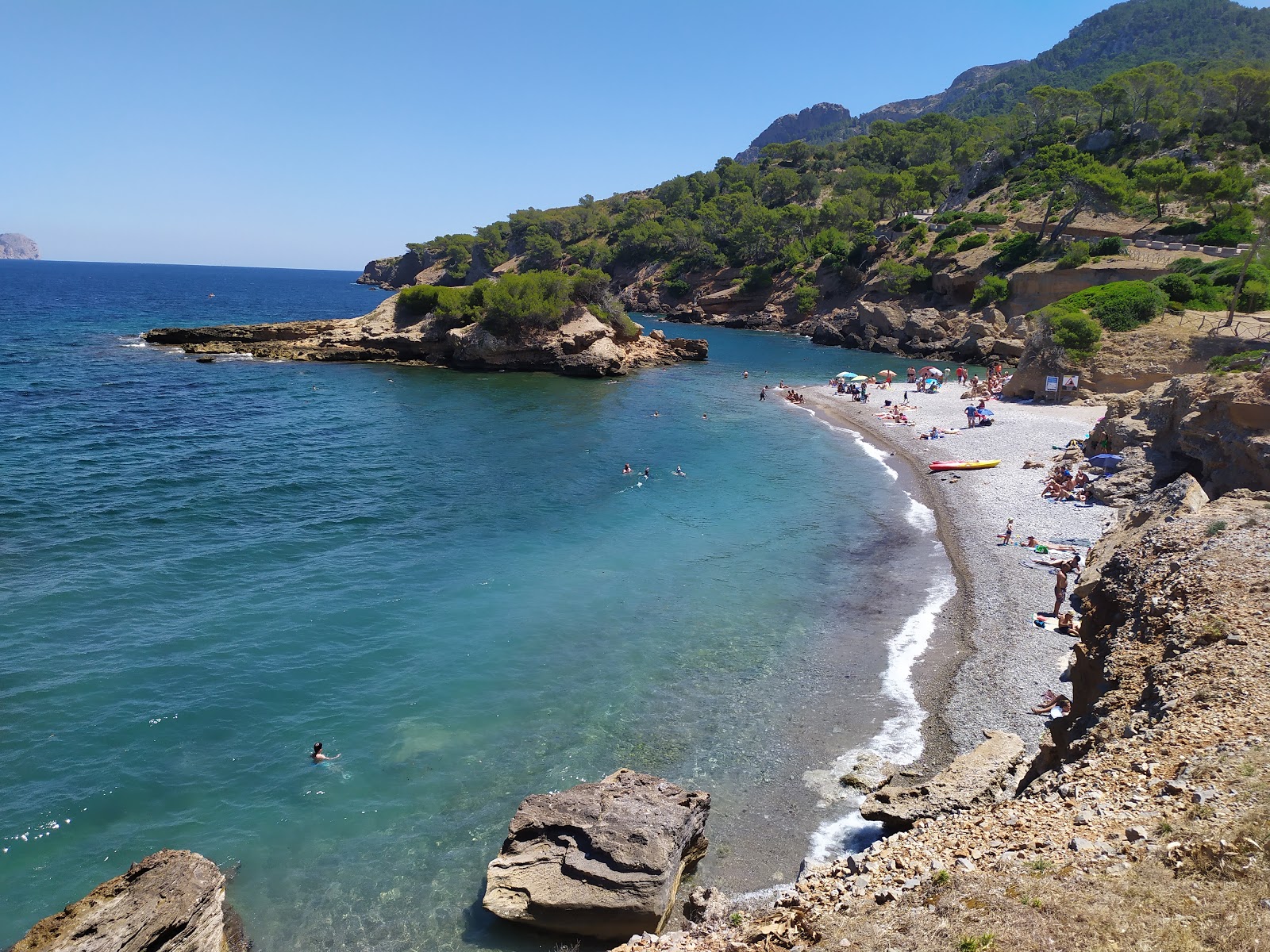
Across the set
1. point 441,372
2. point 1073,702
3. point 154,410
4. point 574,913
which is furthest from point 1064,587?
point 441,372

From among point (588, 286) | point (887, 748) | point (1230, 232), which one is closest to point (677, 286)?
point (588, 286)

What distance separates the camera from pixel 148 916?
8703 millimetres

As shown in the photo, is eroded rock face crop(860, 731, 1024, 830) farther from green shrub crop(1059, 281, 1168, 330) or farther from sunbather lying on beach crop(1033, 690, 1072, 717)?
green shrub crop(1059, 281, 1168, 330)

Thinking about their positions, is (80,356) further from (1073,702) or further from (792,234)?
(792,234)

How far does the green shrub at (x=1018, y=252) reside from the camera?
2682 inches

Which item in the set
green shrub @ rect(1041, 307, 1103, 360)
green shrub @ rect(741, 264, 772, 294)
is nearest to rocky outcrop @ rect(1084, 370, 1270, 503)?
green shrub @ rect(1041, 307, 1103, 360)

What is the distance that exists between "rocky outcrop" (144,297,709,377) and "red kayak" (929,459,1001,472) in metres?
31.5

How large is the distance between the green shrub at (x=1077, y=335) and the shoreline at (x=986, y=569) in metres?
3.58

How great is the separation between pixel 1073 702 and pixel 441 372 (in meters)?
53.4

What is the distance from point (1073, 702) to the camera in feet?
40.4

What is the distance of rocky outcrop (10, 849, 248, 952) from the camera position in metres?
8.32

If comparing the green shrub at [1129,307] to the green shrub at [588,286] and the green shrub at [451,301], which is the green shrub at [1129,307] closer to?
the green shrub at [588,286]

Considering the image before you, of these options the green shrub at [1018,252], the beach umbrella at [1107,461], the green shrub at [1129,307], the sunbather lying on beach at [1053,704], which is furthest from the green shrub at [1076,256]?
the sunbather lying on beach at [1053,704]

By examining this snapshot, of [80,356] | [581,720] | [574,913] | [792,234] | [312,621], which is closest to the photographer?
[574,913]
